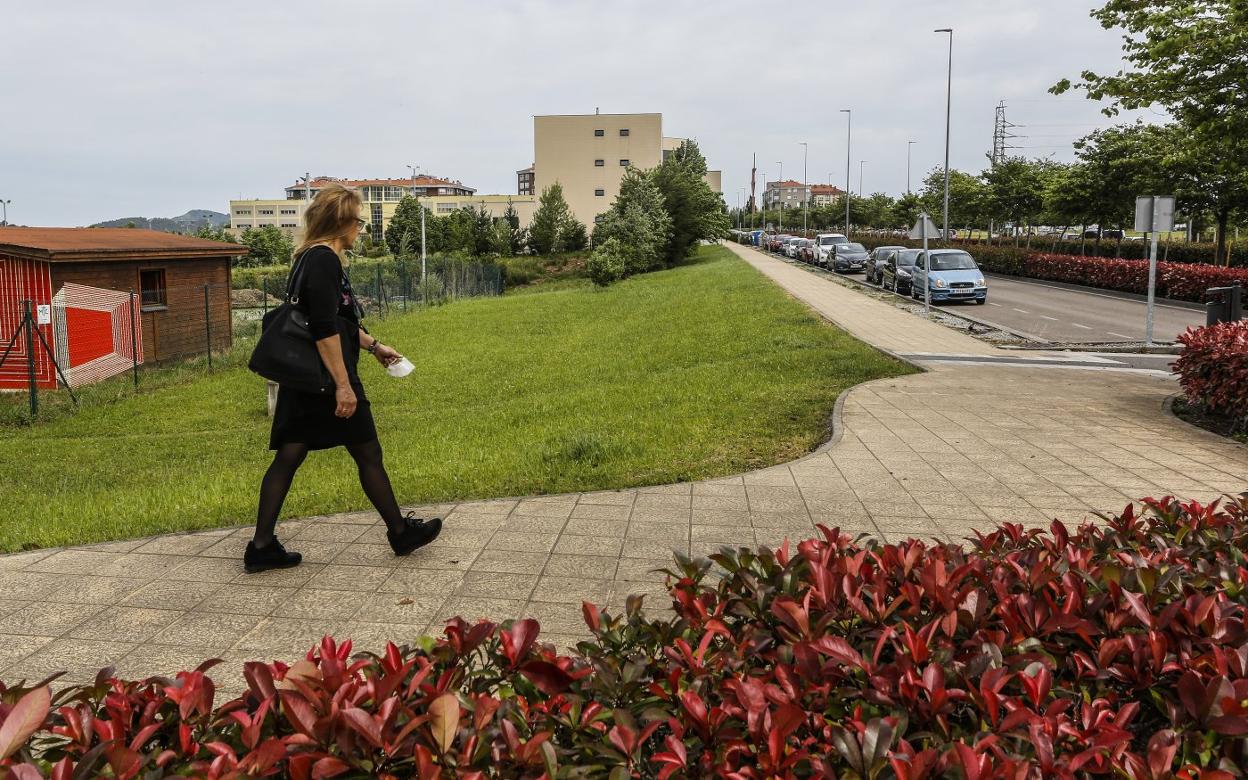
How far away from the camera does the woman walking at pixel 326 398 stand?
14.3 ft

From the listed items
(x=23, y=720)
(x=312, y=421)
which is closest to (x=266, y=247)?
(x=312, y=421)

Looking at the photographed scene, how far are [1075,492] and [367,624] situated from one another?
4700mm

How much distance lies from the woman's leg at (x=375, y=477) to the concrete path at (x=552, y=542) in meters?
0.28

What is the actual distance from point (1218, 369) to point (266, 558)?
337 inches

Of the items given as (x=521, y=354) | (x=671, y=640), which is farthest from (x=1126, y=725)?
(x=521, y=354)

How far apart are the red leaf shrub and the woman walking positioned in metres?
2.18

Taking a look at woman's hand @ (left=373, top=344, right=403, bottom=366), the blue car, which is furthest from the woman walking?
the blue car

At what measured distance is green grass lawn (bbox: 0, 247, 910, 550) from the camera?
6641 millimetres

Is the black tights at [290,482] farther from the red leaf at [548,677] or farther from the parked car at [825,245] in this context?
the parked car at [825,245]

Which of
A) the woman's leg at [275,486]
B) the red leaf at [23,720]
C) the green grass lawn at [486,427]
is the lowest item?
the green grass lawn at [486,427]

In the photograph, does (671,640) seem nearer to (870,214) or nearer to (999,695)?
(999,695)

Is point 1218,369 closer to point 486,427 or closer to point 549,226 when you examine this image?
point 486,427

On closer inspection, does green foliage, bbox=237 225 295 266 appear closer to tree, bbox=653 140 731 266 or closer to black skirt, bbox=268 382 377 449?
tree, bbox=653 140 731 266

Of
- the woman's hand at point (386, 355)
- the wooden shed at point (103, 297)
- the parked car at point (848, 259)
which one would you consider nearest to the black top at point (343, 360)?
the woman's hand at point (386, 355)
